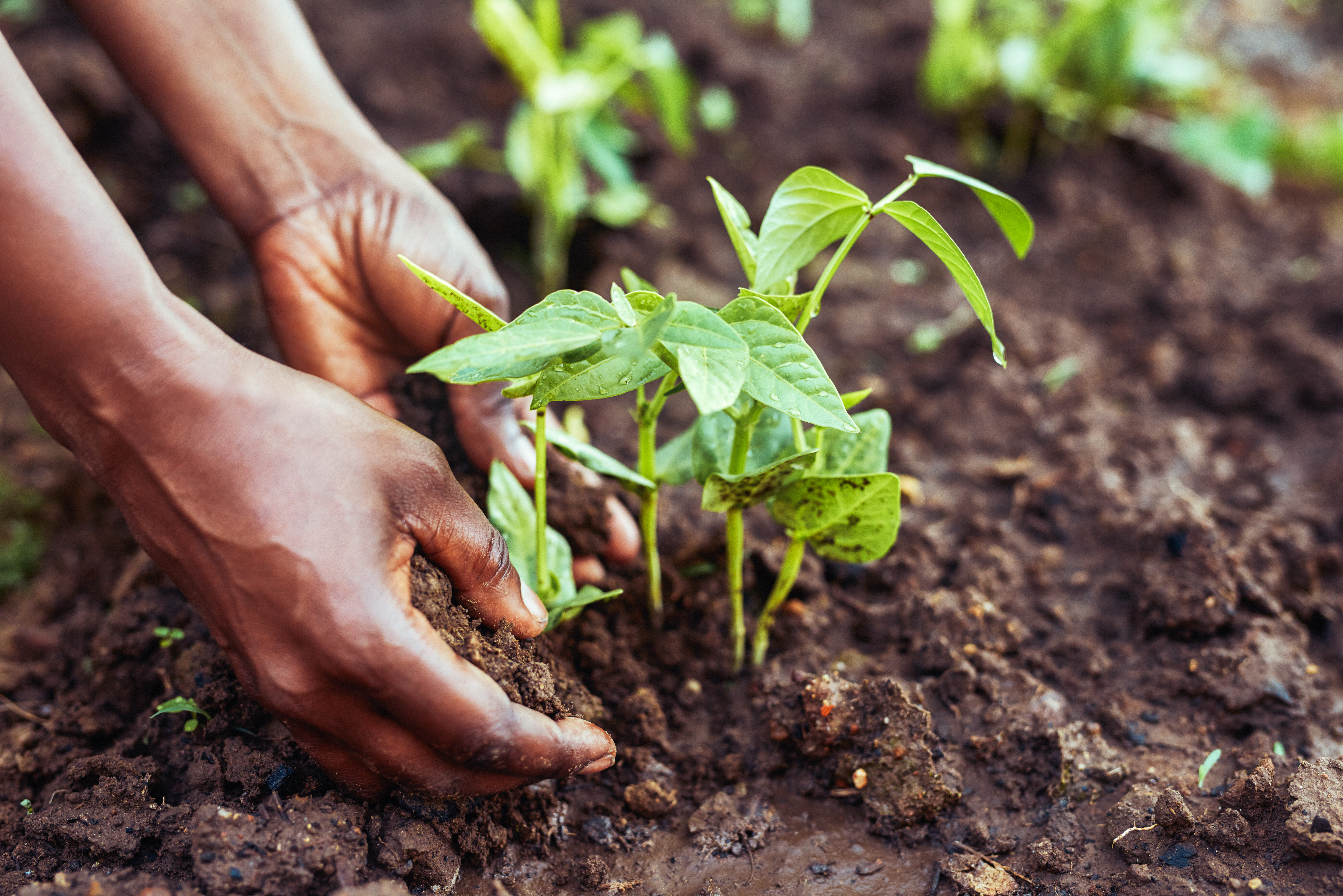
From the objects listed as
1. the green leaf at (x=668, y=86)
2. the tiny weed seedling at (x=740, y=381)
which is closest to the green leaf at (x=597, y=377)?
the tiny weed seedling at (x=740, y=381)

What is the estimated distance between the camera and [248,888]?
1098 millimetres

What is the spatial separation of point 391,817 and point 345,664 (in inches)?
12.3

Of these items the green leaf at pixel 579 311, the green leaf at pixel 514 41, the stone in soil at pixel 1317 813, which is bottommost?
the stone in soil at pixel 1317 813

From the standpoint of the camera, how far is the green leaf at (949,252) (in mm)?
1132

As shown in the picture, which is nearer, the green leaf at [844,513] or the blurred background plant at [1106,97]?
the green leaf at [844,513]

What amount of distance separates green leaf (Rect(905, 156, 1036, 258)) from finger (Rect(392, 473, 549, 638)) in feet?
2.51

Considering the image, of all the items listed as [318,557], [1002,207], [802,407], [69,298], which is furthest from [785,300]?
[69,298]

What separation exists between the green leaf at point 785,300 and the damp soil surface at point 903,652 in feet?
1.81

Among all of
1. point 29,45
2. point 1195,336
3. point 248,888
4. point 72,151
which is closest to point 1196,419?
point 1195,336

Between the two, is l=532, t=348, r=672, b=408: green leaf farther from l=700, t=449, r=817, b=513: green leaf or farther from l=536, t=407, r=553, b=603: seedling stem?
l=700, t=449, r=817, b=513: green leaf

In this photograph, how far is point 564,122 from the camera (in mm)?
2496

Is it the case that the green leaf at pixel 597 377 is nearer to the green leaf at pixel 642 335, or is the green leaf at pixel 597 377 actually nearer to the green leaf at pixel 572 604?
the green leaf at pixel 642 335

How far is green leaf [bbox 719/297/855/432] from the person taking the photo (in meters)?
1.05

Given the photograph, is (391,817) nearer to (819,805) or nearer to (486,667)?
(486,667)
